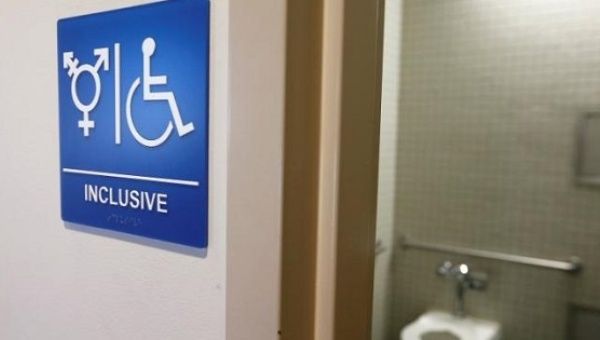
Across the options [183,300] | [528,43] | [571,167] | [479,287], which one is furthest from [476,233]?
[183,300]

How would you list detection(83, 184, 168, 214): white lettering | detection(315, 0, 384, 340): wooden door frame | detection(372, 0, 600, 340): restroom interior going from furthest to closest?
detection(372, 0, 600, 340): restroom interior → detection(83, 184, 168, 214): white lettering → detection(315, 0, 384, 340): wooden door frame

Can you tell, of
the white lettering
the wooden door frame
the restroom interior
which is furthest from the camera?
the restroom interior

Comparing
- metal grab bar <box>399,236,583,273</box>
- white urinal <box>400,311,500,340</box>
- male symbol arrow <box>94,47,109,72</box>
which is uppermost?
male symbol arrow <box>94,47,109,72</box>

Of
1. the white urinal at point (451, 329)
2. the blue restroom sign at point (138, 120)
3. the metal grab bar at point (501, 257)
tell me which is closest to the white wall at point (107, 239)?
the blue restroom sign at point (138, 120)

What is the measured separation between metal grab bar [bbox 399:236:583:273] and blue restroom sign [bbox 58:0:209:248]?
167 cm

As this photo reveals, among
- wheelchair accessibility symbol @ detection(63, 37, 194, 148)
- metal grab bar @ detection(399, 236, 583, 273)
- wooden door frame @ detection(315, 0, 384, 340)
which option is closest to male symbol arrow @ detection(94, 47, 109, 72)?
wheelchair accessibility symbol @ detection(63, 37, 194, 148)

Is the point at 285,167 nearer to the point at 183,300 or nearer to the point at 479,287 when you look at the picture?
the point at 183,300

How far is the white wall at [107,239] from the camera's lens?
39cm

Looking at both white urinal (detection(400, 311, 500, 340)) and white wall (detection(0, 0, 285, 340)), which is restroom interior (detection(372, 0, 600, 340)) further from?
white wall (detection(0, 0, 285, 340))

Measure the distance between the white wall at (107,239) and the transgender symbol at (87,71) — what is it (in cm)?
5

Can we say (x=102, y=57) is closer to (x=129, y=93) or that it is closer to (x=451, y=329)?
(x=129, y=93)

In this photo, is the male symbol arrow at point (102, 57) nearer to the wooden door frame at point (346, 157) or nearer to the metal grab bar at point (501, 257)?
the wooden door frame at point (346, 157)

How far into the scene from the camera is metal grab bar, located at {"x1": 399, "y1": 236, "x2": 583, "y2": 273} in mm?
1688

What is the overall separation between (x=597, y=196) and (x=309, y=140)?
1.66m
